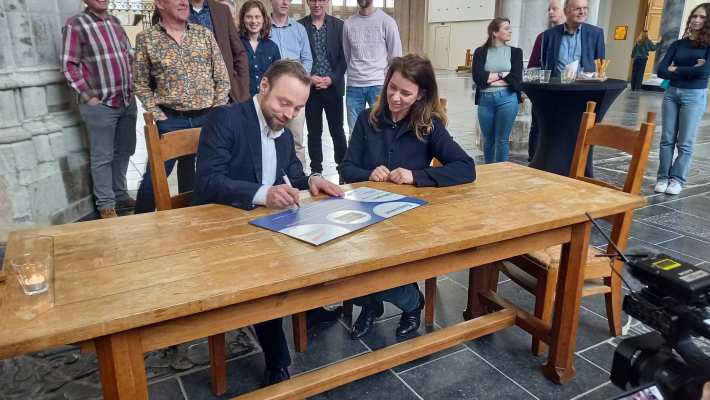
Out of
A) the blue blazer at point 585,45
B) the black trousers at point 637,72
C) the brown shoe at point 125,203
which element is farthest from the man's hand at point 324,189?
the black trousers at point 637,72

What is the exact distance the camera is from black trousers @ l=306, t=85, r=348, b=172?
4.62 meters

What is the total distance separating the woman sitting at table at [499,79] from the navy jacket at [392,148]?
2.40 meters

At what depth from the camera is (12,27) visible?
331 centimetres

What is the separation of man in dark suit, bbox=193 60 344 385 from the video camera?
3.56 feet

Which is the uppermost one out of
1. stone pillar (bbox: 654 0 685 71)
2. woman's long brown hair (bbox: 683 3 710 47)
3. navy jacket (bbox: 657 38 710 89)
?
stone pillar (bbox: 654 0 685 71)

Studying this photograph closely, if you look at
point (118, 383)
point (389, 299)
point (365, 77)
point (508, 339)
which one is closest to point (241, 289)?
point (118, 383)

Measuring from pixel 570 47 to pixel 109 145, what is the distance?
3707mm

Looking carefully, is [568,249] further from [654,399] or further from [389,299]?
[654,399]

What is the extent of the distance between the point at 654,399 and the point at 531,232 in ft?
2.57

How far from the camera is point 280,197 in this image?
1.73m

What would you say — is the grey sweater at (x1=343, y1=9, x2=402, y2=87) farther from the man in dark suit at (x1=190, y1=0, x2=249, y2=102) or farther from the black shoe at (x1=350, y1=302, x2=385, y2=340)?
the black shoe at (x1=350, y1=302, x2=385, y2=340)

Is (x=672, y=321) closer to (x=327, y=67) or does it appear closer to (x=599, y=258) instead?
(x=599, y=258)

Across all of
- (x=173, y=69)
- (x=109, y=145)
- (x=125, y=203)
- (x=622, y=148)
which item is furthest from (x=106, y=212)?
(x=622, y=148)

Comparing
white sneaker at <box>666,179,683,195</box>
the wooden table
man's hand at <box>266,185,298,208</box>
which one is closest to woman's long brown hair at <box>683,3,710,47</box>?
white sneaker at <box>666,179,683,195</box>
